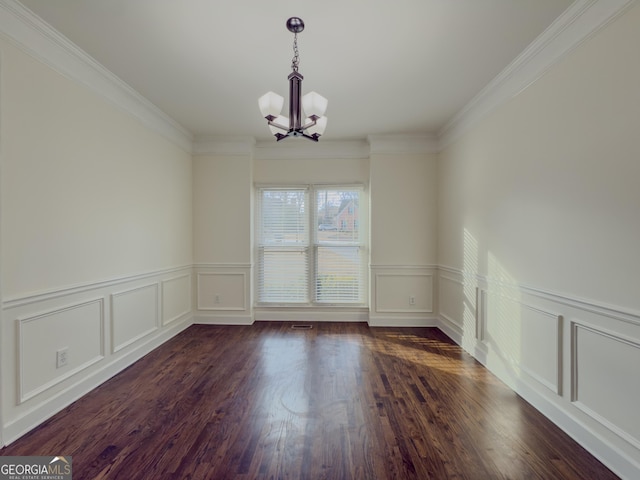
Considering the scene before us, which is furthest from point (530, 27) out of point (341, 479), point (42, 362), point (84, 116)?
point (42, 362)

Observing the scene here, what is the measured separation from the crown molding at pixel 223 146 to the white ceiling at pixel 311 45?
1.13 m

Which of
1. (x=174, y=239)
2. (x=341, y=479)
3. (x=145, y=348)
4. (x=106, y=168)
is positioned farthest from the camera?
(x=174, y=239)

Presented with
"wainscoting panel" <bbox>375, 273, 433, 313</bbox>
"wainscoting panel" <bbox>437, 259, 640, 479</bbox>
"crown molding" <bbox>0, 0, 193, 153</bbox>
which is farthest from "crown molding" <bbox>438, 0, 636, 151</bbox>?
"crown molding" <bbox>0, 0, 193, 153</bbox>

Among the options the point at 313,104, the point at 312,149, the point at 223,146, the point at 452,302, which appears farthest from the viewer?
the point at 312,149

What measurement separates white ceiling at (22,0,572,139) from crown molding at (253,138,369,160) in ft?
4.13

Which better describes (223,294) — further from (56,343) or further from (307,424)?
(307,424)

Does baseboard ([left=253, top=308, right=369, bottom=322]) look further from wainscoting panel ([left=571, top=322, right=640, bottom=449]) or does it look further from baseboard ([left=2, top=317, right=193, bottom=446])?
wainscoting panel ([left=571, top=322, right=640, bottom=449])

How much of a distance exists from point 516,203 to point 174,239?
4.00m

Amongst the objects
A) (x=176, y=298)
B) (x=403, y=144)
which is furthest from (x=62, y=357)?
(x=403, y=144)

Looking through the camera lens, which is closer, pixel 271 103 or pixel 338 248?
pixel 271 103

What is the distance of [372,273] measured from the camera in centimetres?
488

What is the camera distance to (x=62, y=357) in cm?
252

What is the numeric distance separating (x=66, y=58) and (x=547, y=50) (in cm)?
366

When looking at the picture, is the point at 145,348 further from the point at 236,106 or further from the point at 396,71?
the point at 396,71
